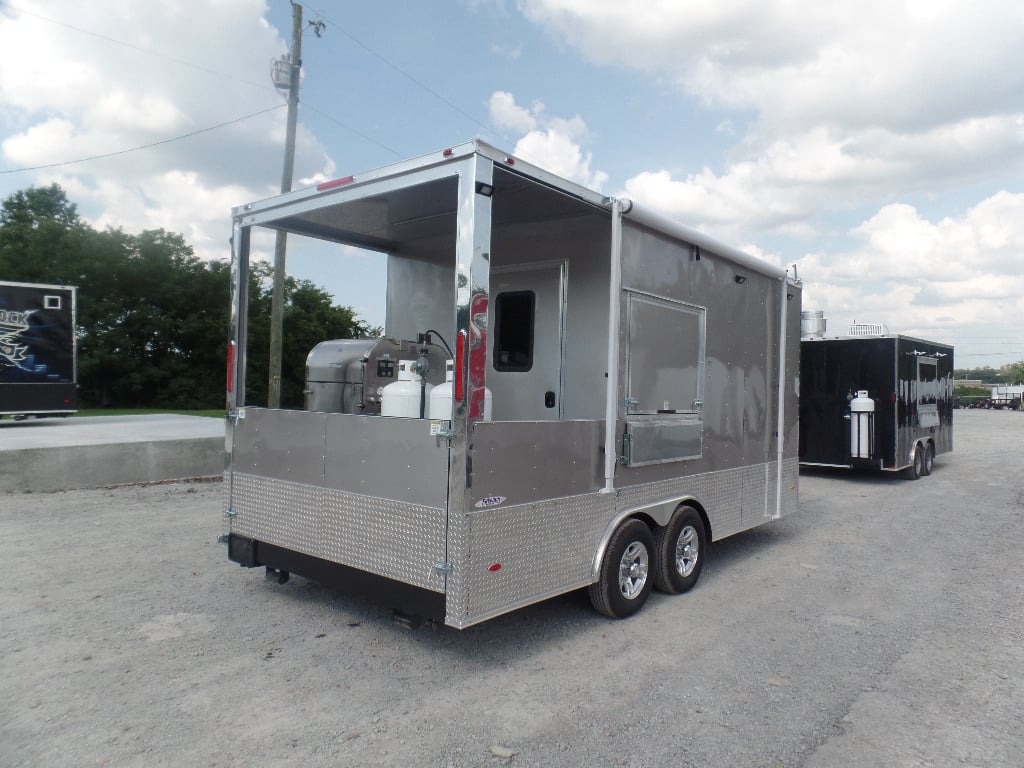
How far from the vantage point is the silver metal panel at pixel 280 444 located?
420 cm

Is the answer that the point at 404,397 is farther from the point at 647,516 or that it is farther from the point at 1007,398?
the point at 1007,398

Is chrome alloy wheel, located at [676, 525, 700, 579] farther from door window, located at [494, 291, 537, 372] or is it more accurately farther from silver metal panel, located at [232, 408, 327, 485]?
silver metal panel, located at [232, 408, 327, 485]

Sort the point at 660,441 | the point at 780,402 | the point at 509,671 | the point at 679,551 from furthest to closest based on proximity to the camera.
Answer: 1. the point at 780,402
2. the point at 679,551
3. the point at 660,441
4. the point at 509,671

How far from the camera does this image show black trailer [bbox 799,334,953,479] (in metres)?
10.9

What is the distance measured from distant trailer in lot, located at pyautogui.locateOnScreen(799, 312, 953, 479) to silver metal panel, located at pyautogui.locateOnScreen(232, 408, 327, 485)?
350 inches

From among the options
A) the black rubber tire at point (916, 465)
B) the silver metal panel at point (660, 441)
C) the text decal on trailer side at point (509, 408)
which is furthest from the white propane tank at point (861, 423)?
the silver metal panel at point (660, 441)

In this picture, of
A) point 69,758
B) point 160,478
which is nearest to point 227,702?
point 69,758

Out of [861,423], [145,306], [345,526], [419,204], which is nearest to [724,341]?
[419,204]

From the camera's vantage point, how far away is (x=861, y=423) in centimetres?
1093

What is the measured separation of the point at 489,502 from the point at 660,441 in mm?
1652

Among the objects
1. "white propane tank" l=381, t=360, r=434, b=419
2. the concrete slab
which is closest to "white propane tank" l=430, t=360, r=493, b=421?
"white propane tank" l=381, t=360, r=434, b=419

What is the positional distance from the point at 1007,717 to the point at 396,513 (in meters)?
3.07

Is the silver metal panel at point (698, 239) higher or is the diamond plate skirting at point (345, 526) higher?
the silver metal panel at point (698, 239)

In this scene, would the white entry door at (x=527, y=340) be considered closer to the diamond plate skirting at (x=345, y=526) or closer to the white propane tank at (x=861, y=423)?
the diamond plate skirting at (x=345, y=526)
